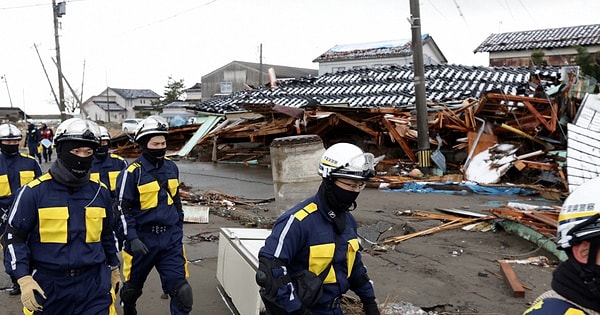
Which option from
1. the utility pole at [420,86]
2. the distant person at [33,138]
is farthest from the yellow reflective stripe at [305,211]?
the distant person at [33,138]

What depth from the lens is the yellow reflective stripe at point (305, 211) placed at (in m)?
2.93

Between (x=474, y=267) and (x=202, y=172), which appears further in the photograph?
(x=202, y=172)

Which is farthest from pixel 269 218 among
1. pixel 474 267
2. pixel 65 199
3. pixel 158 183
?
pixel 65 199

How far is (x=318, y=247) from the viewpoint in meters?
2.90

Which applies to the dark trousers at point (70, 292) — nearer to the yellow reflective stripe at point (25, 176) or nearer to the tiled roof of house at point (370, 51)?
the yellow reflective stripe at point (25, 176)

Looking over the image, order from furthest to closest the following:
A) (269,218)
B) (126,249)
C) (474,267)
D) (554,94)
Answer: (554,94) → (269,218) → (474,267) → (126,249)

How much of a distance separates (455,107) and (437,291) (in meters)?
10.6

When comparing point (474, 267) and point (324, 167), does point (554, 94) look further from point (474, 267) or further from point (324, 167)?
point (324, 167)

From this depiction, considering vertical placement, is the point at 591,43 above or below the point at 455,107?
above

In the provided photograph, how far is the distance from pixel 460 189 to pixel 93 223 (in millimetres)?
10165

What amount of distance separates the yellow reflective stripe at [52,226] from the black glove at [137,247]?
99 cm

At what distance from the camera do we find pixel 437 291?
5812 mm

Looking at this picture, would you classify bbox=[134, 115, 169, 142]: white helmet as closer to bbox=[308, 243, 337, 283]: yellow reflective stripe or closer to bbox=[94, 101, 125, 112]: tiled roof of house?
bbox=[308, 243, 337, 283]: yellow reflective stripe

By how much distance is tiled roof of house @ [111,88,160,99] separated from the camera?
73938 millimetres
